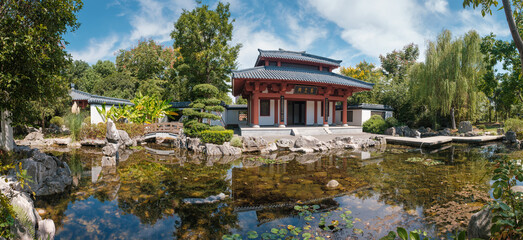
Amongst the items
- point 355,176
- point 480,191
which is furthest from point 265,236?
point 480,191

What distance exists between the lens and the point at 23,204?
294 cm

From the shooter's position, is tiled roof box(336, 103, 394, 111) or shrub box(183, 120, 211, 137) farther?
tiled roof box(336, 103, 394, 111)

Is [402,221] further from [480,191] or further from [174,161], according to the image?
[174,161]

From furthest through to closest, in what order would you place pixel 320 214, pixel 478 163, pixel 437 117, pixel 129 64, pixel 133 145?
1. pixel 129 64
2. pixel 437 117
3. pixel 133 145
4. pixel 478 163
5. pixel 320 214

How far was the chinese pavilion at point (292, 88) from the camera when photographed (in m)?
15.2

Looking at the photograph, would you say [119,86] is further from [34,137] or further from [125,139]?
[125,139]

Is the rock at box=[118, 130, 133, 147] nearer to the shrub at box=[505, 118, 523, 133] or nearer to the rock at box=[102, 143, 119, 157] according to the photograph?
the rock at box=[102, 143, 119, 157]

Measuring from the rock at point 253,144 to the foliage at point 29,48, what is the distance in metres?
7.31

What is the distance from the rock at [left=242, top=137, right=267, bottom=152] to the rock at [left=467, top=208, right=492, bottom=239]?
8.50 meters

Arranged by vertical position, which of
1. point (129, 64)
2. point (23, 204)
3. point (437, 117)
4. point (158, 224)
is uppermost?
point (129, 64)

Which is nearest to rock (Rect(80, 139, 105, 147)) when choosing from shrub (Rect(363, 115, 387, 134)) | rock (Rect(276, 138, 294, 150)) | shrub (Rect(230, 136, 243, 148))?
shrub (Rect(230, 136, 243, 148))

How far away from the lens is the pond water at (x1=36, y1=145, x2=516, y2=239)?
12.3 feet

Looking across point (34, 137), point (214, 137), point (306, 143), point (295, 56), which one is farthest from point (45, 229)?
point (295, 56)

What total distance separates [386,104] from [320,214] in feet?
65.7
